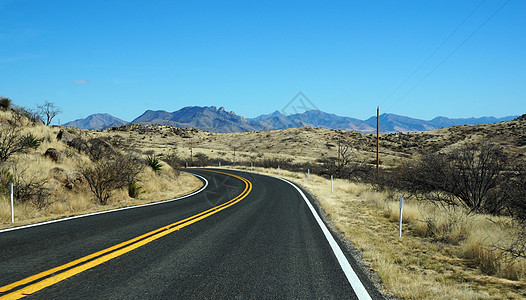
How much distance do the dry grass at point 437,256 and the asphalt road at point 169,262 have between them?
0.68 metres

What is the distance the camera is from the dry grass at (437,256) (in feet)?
15.4

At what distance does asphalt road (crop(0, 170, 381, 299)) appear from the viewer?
4.00 m

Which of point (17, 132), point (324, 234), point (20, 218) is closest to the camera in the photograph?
point (324, 234)

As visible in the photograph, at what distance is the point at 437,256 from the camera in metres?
6.95

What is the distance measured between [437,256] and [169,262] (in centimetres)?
554

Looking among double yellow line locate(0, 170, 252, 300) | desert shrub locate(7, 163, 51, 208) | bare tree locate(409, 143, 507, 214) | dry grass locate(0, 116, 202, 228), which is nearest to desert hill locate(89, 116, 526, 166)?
bare tree locate(409, 143, 507, 214)

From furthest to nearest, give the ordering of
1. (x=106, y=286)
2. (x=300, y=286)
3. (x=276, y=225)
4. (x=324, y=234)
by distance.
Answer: (x=276, y=225)
(x=324, y=234)
(x=300, y=286)
(x=106, y=286)

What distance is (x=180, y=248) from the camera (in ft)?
19.8

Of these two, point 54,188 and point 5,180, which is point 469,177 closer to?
point 54,188

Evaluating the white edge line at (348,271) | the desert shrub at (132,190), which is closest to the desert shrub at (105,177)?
the desert shrub at (132,190)

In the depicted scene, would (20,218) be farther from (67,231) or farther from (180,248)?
(180,248)

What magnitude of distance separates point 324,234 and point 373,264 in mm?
2357

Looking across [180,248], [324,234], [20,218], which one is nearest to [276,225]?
[324,234]

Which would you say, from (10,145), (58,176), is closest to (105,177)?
(58,176)
